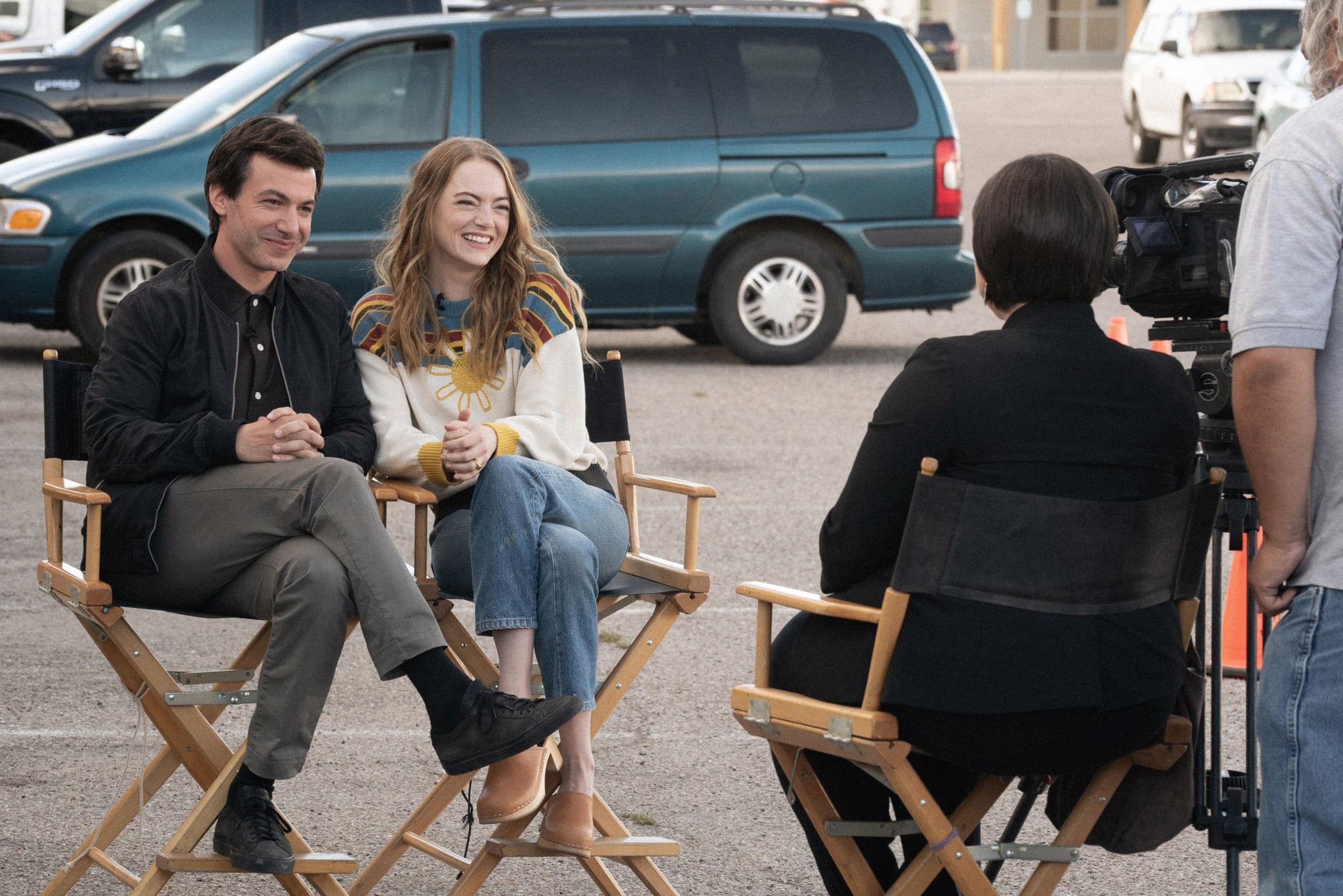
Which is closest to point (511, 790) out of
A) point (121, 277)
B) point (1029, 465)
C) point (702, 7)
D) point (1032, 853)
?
point (1032, 853)

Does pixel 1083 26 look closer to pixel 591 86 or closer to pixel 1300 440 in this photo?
pixel 591 86

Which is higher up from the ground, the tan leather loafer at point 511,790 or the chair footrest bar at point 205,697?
the chair footrest bar at point 205,697

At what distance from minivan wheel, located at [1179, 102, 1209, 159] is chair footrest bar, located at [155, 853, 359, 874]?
17366 mm

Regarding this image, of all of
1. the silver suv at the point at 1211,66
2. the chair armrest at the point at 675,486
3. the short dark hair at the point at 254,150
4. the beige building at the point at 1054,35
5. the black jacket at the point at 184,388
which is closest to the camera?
the black jacket at the point at 184,388

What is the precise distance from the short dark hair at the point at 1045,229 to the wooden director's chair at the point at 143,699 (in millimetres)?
1576

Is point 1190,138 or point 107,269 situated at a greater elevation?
point 1190,138

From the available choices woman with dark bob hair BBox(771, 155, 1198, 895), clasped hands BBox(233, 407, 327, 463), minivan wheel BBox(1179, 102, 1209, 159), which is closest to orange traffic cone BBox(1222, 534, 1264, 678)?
woman with dark bob hair BBox(771, 155, 1198, 895)

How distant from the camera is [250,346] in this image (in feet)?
12.4

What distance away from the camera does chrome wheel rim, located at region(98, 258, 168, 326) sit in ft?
32.7

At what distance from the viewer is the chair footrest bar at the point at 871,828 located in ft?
10.8

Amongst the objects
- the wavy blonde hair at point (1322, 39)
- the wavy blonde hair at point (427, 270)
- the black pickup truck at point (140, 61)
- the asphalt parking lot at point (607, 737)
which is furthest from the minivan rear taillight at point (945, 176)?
the wavy blonde hair at point (1322, 39)

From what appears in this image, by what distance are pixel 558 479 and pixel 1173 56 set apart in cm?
1821

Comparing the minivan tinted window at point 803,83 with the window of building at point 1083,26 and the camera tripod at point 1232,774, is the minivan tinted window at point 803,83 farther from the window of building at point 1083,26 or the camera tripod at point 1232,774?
the window of building at point 1083,26

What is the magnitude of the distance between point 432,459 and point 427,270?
459 mm
